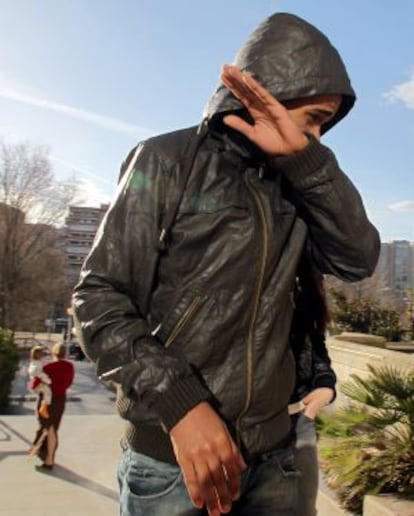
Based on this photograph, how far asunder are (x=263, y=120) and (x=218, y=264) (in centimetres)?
35

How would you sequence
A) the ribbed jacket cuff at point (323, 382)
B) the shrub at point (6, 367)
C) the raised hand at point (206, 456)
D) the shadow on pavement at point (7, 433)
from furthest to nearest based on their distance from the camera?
the shrub at point (6, 367)
the shadow on pavement at point (7, 433)
the ribbed jacket cuff at point (323, 382)
the raised hand at point (206, 456)

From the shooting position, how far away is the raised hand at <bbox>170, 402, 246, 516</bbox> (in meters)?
1.17

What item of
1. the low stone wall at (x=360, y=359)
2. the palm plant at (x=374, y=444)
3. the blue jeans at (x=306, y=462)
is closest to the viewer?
the blue jeans at (x=306, y=462)

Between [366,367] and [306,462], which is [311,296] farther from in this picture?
[366,367]

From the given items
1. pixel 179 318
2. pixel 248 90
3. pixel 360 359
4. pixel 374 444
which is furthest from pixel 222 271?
pixel 360 359

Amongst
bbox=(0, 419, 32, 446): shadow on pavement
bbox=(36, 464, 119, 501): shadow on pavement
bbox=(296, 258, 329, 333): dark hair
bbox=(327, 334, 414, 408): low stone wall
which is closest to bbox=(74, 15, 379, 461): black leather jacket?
bbox=(296, 258, 329, 333): dark hair

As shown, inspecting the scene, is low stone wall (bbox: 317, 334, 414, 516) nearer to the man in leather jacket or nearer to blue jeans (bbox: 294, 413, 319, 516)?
blue jeans (bbox: 294, 413, 319, 516)

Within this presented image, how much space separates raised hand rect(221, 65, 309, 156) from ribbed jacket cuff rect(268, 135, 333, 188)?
15 millimetres

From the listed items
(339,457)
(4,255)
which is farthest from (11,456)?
(4,255)

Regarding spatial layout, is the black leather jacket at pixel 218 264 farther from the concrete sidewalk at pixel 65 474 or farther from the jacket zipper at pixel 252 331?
the concrete sidewalk at pixel 65 474

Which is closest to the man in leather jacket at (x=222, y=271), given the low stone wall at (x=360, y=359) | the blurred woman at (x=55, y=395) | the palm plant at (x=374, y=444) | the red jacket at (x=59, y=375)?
the palm plant at (x=374, y=444)

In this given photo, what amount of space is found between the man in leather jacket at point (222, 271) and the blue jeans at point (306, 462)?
1.12ft

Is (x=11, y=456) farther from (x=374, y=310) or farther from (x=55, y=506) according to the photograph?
(x=374, y=310)

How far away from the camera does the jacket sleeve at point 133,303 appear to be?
1190 mm
